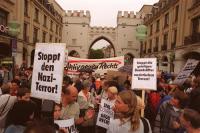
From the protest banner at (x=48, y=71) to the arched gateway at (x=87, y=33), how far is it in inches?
1713

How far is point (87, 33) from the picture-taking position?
50.3m

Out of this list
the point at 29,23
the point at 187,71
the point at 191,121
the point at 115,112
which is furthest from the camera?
the point at 29,23

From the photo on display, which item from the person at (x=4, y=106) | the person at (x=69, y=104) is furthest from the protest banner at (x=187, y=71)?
the person at (x=4, y=106)

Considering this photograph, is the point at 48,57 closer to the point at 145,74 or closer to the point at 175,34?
the point at 145,74

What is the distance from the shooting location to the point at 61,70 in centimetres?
467

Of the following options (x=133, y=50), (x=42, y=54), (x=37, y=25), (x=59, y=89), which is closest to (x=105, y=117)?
(x=59, y=89)

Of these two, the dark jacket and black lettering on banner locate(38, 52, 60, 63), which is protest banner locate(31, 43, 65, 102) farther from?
the dark jacket

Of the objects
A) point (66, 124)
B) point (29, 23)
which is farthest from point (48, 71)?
point (29, 23)

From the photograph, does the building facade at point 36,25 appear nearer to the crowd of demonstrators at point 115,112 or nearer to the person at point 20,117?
the crowd of demonstrators at point 115,112

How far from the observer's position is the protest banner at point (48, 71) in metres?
4.68

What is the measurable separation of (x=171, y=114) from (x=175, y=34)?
25847 millimetres

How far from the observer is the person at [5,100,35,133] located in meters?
3.63

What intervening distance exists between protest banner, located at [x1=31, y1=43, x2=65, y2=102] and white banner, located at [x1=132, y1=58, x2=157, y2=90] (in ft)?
8.50

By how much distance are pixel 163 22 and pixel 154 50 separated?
459cm
